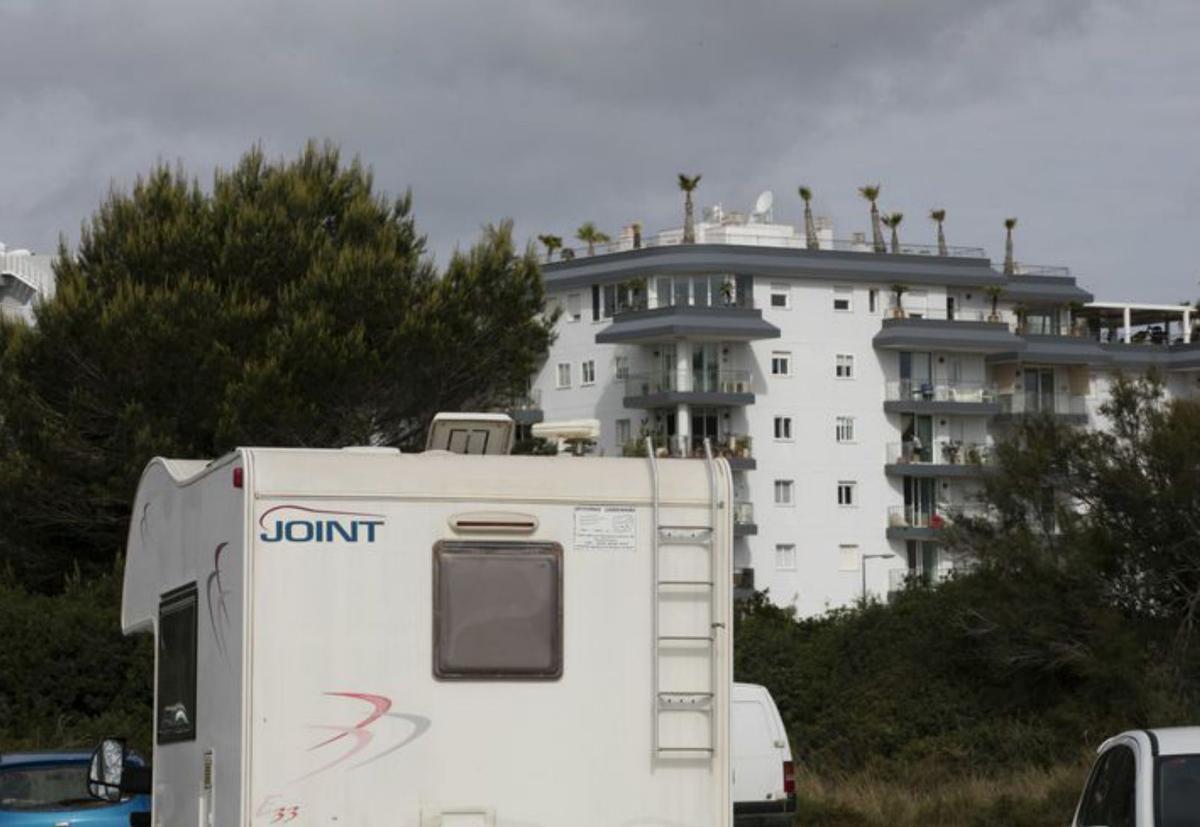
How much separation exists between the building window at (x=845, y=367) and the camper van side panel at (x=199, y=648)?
77818 millimetres

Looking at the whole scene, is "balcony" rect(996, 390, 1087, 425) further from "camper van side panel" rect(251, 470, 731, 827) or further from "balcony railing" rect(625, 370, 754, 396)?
"camper van side panel" rect(251, 470, 731, 827)

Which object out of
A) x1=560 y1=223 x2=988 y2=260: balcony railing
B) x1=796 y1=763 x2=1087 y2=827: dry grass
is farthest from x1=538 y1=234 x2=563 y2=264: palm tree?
x1=796 y1=763 x2=1087 y2=827: dry grass

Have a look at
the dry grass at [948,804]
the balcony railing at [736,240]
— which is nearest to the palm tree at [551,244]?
the balcony railing at [736,240]

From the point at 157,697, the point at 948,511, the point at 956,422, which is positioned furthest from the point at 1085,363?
the point at 157,697

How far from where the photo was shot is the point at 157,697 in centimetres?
1129

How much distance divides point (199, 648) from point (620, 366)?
254 feet

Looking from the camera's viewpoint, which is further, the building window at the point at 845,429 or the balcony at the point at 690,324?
the building window at the point at 845,429

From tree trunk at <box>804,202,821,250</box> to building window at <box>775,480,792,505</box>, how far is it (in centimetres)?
1094

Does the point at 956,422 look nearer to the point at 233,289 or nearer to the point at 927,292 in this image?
the point at 927,292

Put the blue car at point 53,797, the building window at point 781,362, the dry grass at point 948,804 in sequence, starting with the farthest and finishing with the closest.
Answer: the building window at point 781,362, the dry grass at point 948,804, the blue car at point 53,797

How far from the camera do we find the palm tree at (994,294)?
299ft

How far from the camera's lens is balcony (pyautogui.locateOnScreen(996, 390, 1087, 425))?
91.2 meters

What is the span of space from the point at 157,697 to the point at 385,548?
2.19 m

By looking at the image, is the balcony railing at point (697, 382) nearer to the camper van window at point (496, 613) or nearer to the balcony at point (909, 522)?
the balcony at point (909, 522)
